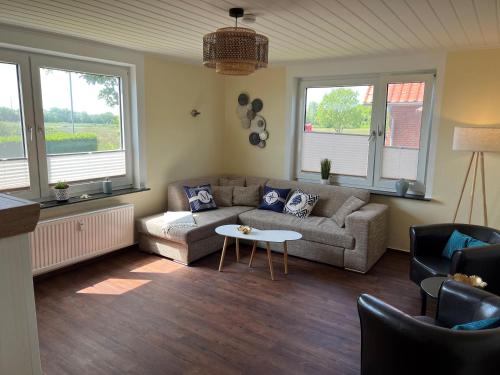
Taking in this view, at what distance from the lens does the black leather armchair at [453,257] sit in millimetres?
2691

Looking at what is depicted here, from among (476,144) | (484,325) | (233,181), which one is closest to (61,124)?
(233,181)

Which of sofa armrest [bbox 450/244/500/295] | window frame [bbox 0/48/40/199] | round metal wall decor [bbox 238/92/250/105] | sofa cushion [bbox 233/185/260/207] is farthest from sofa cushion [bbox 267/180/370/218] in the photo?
window frame [bbox 0/48/40/199]

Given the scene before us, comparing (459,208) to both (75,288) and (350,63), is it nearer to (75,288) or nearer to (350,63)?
(350,63)

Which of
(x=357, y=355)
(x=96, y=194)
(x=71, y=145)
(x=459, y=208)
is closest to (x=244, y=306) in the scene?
(x=357, y=355)

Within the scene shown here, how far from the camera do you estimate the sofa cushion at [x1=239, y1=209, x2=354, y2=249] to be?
394 centimetres

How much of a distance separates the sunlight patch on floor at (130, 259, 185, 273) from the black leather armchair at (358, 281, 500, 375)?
2.41 meters

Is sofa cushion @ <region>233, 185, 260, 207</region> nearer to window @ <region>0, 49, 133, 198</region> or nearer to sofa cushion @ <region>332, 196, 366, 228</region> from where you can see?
sofa cushion @ <region>332, 196, 366, 228</region>

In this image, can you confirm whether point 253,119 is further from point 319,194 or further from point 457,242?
point 457,242

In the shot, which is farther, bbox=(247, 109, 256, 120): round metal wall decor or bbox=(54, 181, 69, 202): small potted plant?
bbox=(247, 109, 256, 120): round metal wall decor

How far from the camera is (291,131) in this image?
16.9ft

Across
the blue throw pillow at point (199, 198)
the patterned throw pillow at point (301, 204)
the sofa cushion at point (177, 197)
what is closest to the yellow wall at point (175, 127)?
the sofa cushion at point (177, 197)

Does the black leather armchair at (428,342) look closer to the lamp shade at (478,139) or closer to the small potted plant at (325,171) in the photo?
the lamp shade at (478,139)

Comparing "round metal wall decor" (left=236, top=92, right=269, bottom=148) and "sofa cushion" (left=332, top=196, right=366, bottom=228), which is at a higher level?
"round metal wall decor" (left=236, top=92, right=269, bottom=148)

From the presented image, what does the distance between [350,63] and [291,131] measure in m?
1.16
